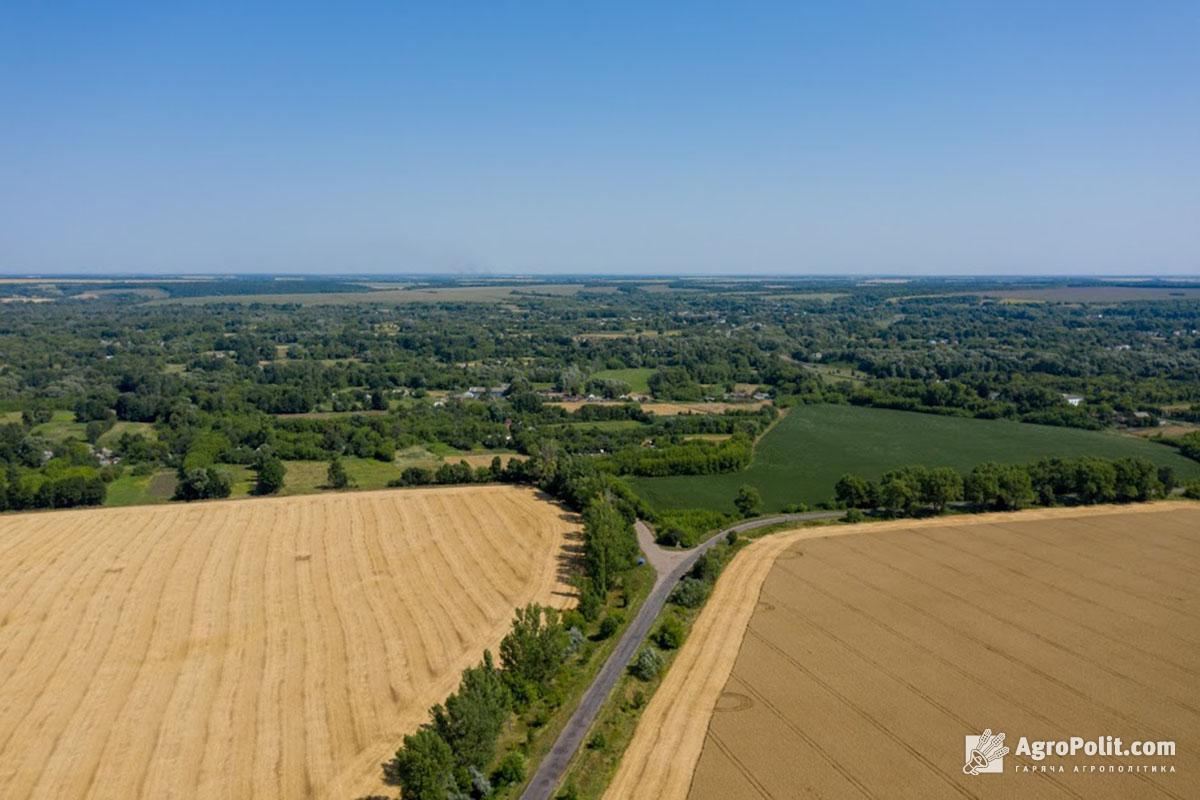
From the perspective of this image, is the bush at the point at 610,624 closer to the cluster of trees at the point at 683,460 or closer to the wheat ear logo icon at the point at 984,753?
the wheat ear logo icon at the point at 984,753

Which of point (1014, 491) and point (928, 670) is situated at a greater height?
point (1014, 491)

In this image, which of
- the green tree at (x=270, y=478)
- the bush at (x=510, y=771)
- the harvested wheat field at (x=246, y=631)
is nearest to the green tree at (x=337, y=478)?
the harvested wheat field at (x=246, y=631)

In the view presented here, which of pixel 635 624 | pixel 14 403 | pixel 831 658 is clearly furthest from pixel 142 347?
pixel 831 658

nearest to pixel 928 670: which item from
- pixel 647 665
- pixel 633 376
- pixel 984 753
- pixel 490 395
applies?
pixel 984 753

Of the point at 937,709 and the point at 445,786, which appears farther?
the point at 937,709

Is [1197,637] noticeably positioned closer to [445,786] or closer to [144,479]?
[445,786]

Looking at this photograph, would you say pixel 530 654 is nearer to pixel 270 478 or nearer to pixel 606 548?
pixel 606 548
